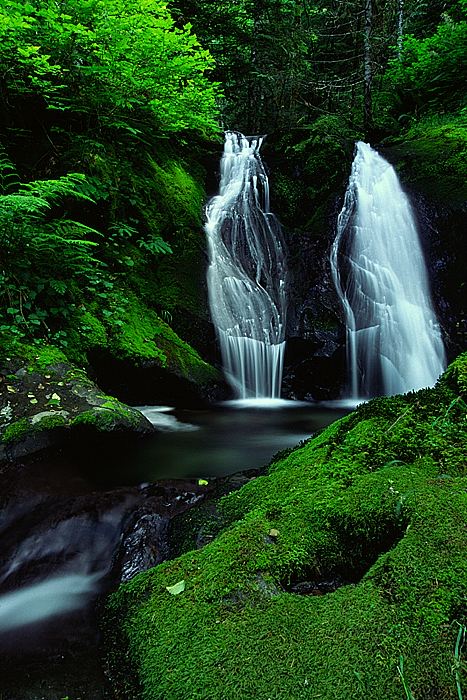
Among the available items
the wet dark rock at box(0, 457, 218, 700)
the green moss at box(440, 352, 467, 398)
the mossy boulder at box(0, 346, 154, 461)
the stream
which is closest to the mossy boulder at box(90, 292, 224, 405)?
the mossy boulder at box(0, 346, 154, 461)

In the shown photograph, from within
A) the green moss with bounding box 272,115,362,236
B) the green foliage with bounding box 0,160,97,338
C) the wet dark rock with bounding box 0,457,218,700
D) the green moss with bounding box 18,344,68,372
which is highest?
the green moss with bounding box 272,115,362,236

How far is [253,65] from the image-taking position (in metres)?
15.3

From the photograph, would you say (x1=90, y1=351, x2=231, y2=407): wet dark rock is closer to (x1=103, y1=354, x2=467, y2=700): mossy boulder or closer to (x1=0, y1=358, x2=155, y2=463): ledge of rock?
(x1=0, y1=358, x2=155, y2=463): ledge of rock

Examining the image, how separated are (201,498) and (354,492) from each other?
148cm

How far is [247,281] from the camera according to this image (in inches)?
321

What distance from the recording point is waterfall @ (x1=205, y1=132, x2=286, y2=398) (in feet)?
24.3

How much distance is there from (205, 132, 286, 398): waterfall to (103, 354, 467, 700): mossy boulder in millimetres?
5054

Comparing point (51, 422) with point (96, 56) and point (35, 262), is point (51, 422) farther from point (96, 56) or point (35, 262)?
point (96, 56)

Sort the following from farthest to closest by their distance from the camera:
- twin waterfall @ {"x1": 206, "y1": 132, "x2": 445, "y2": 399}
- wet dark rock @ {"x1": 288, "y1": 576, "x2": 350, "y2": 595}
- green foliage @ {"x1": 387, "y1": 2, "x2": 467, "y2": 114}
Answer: green foliage @ {"x1": 387, "y1": 2, "x2": 467, "y2": 114}
twin waterfall @ {"x1": 206, "y1": 132, "x2": 445, "y2": 399}
wet dark rock @ {"x1": 288, "y1": 576, "x2": 350, "y2": 595}

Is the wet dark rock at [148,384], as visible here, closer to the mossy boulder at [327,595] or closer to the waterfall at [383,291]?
the waterfall at [383,291]

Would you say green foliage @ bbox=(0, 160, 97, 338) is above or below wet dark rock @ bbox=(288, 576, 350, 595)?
above

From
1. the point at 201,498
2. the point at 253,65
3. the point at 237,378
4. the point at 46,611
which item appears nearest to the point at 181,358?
the point at 237,378

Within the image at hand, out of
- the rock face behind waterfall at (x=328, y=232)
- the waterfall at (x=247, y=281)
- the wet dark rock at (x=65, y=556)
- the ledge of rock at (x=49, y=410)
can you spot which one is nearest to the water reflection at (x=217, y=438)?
the ledge of rock at (x=49, y=410)

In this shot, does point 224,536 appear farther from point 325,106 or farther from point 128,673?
point 325,106
